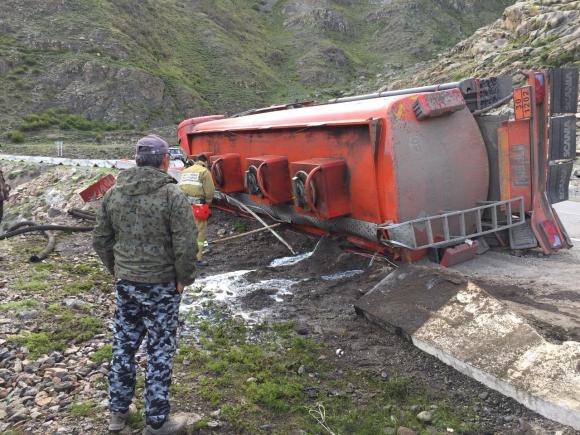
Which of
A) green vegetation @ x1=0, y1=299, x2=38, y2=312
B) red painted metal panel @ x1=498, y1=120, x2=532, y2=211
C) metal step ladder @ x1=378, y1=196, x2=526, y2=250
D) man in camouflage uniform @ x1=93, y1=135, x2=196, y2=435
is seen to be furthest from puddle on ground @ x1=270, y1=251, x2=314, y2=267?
man in camouflage uniform @ x1=93, y1=135, x2=196, y2=435

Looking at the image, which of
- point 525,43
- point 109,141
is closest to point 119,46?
point 109,141

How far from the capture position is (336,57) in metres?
55.1

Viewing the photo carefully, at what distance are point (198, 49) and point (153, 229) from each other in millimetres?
49631

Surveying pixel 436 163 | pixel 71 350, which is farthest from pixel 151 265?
pixel 436 163

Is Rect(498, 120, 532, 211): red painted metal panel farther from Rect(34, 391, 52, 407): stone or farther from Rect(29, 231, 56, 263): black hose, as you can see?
Rect(29, 231, 56, 263): black hose

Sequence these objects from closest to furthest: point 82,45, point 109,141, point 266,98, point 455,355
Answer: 1. point 455,355
2. point 109,141
3. point 82,45
4. point 266,98

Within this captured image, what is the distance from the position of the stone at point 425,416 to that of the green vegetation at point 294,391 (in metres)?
0.03

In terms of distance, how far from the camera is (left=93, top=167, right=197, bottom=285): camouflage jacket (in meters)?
2.91

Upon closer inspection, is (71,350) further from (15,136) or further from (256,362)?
(15,136)

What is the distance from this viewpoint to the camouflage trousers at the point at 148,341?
9.67ft

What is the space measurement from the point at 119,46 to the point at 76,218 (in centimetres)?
3347

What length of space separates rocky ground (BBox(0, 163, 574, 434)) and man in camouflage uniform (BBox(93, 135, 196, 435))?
1.14ft

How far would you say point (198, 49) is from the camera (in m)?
49.2

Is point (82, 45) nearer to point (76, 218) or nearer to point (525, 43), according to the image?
point (525, 43)
